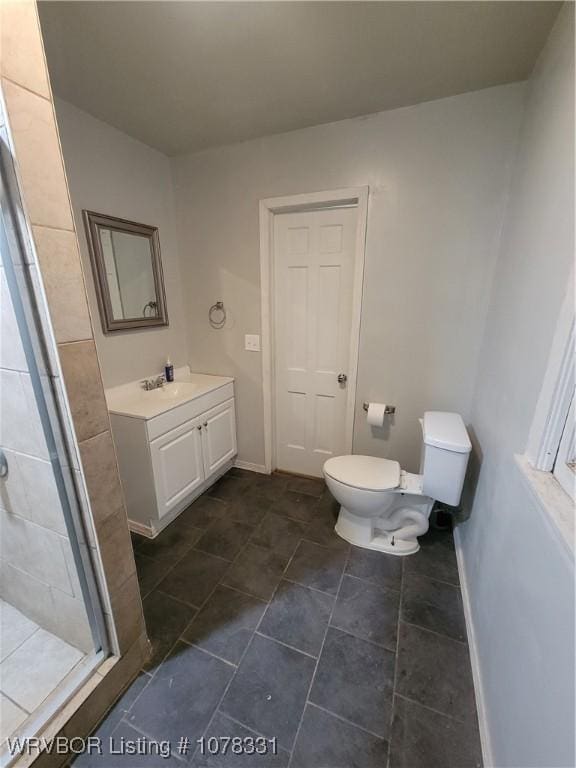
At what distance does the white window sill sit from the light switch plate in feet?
5.70

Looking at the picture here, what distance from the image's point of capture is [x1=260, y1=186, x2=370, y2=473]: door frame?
1.88 m

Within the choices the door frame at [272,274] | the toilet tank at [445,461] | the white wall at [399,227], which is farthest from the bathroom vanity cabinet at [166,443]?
the toilet tank at [445,461]

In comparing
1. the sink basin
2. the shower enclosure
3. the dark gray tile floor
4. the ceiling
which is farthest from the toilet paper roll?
the ceiling

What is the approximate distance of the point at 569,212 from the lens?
90 centimetres

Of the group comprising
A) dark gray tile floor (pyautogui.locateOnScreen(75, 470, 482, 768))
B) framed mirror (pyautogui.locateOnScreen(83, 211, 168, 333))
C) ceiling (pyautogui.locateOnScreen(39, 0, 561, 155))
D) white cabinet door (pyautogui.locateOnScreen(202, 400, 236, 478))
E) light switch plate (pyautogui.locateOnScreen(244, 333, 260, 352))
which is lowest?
dark gray tile floor (pyautogui.locateOnScreen(75, 470, 482, 768))

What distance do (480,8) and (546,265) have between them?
0.96 metres

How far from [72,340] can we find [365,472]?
1557 millimetres

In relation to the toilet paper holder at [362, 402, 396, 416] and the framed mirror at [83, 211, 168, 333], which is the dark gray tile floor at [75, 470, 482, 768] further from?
the framed mirror at [83, 211, 168, 333]

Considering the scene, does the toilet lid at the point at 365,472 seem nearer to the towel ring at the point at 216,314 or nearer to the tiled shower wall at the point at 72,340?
the tiled shower wall at the point at 72,340

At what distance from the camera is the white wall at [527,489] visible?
685 millimetres

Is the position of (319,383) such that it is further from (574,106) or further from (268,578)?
(574,106)

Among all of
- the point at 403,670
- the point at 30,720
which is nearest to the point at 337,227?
the point at 403,670

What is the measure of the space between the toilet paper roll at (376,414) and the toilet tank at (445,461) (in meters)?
0.40

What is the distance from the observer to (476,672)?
1.17m
